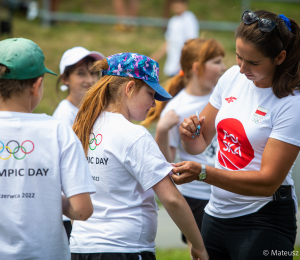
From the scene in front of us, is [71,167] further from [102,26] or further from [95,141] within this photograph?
[102,26]

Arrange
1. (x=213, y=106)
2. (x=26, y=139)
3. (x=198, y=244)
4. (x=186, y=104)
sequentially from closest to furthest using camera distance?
(x=26, y=139), (x=198, y=244), (x=213, y=106), (x=186, y=104)

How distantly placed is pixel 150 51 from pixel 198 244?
Answer: 7.83 meters

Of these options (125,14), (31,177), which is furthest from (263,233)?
(125,14)

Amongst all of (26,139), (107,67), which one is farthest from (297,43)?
(26,139)

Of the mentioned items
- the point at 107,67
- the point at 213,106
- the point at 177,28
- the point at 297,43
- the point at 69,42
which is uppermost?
the point at 297,43

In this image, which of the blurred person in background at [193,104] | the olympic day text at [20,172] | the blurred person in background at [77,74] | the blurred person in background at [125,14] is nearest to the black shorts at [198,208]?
the blurred person in background at [193,104]

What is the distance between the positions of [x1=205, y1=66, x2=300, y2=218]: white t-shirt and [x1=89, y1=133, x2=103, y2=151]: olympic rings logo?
0.78m

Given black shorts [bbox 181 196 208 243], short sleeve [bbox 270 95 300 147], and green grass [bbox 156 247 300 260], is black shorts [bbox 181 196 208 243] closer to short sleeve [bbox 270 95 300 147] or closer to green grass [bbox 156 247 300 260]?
green grass [bbox 156 247 300 260]

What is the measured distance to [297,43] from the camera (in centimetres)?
208

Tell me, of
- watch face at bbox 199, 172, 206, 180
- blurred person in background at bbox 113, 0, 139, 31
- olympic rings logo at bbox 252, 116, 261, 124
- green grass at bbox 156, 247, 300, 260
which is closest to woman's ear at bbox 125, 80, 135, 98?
watch face at bbox 199, 172, 206, 180

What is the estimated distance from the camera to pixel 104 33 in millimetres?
10156

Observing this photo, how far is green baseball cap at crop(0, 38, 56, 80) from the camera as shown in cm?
158

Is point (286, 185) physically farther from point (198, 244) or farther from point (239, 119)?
point (198, 244)

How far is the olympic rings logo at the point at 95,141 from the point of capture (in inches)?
75.5
